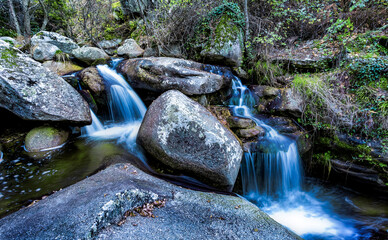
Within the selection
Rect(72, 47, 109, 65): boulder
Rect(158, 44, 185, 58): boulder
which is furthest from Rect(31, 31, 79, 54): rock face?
Rect(158, 44, 185, 58): boulder

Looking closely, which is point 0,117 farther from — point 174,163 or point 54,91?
point 174,163

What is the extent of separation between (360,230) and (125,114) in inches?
252

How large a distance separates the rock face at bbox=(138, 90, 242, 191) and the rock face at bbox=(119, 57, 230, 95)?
1.57 meters

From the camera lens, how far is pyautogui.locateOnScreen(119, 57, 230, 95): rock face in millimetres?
5355

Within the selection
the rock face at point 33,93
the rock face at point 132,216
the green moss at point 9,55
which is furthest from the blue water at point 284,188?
the green moss at point 9,55

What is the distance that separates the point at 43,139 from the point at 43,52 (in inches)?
194

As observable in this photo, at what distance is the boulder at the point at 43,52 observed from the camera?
7.27 metres

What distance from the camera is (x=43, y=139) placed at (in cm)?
439

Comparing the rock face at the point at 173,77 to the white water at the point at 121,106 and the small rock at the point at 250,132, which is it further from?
the small rock at the point at 250,132

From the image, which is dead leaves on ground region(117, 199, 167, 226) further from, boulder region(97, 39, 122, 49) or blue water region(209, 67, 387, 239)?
boulder region(97, 39, 122, 49)

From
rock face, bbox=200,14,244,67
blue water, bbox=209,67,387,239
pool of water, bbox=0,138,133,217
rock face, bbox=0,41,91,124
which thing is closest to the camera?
pool of water, bbox=0,138,133,217

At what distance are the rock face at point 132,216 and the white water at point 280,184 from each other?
163 centimetres

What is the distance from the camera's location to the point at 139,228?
80.7 inches

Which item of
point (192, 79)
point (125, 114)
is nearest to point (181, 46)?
point (192, 79)
